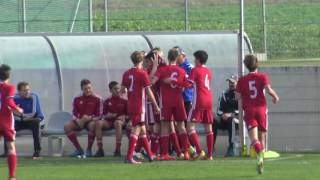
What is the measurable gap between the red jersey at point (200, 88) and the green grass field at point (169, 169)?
1.04m

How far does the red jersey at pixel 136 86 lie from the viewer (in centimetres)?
1906

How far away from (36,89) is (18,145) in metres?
1.42

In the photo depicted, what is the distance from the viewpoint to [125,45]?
77.6 ft

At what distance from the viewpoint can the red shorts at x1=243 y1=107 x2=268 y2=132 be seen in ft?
58.0

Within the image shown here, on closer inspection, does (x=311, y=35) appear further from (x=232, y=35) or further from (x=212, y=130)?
(x=212, y=130)

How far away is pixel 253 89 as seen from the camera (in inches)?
704

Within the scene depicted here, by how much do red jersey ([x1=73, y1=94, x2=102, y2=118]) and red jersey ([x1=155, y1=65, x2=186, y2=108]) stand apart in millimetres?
2485

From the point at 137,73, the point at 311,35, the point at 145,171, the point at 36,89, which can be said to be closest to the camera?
the point at 145,171

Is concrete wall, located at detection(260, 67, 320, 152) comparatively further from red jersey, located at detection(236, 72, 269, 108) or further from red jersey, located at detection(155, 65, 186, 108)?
red jersey, located at detection(236, 72, 269, 108)

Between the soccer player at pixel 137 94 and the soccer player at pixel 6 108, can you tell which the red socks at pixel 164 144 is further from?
the soccer player at pixel 6 108

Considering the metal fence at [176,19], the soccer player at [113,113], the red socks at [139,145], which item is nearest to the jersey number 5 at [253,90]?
the red socks at [139,145]

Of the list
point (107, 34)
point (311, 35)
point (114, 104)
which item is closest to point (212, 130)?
point (114, 104)

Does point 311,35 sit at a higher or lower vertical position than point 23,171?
higher

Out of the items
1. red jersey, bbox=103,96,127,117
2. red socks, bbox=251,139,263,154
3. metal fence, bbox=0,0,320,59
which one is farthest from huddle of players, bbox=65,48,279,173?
metal fence, bbox=0,0,320,59
